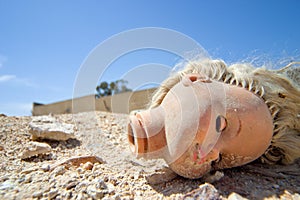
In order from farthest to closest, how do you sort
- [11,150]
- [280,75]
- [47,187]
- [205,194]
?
[11,150], [280,75], [47,187], [205,194]

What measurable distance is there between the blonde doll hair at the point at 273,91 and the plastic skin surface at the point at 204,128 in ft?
0.44

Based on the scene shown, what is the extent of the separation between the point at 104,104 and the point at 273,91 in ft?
36.0

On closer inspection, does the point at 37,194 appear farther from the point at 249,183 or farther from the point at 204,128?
the point at 249,183

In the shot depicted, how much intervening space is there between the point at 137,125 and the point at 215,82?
75 centimetres

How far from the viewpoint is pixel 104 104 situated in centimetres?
1205

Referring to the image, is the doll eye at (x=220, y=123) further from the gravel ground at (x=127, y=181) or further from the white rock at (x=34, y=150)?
the white rock at (x=34, y=150)

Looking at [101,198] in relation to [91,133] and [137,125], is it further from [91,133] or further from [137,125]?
[91,133]

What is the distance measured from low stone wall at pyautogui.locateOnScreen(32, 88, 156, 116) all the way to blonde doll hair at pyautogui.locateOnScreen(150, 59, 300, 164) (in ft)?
2.17

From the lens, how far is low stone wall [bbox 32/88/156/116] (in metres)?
5.13

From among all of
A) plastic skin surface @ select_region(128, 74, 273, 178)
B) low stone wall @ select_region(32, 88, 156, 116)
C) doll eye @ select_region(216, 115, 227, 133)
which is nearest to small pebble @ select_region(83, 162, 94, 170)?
plastic skin surface @ select_region(128, 74, 273, 178)

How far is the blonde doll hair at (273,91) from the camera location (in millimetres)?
1755

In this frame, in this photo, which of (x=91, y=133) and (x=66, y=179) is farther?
(x=91, y=133)

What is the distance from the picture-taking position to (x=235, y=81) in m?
1.77

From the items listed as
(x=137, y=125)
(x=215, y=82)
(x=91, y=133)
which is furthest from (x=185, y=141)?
(x=91, y=133)
